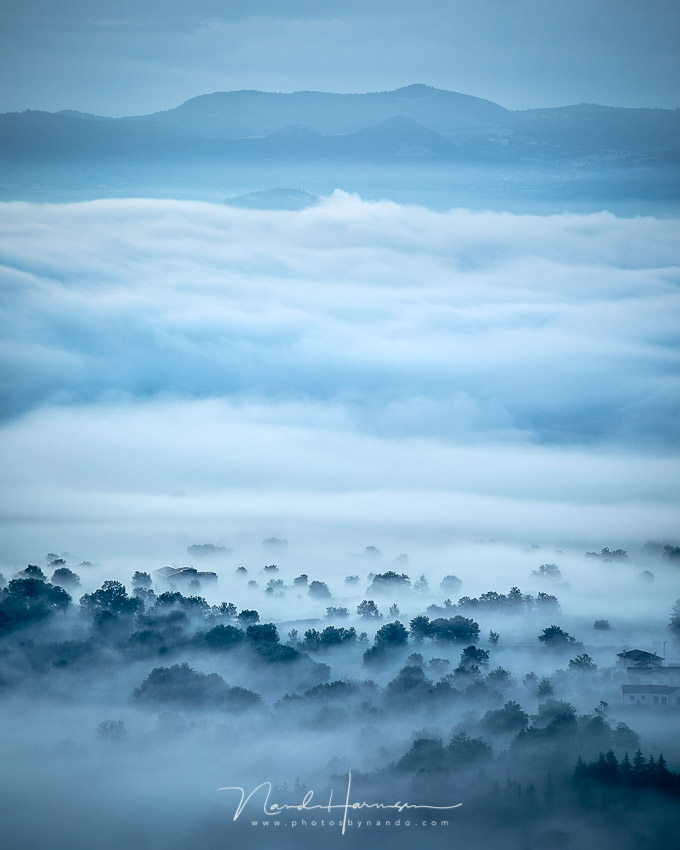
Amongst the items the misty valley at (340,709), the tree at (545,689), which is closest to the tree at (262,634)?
the misty valley at (340,709)

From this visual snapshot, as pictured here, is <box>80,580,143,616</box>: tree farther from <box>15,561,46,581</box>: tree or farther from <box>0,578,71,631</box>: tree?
<box>15,561,46,581</box>: tree

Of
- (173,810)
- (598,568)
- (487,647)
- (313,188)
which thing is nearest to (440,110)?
(313,188)

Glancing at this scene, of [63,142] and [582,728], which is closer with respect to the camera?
[582,728]

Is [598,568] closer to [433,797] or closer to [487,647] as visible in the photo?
[487,647]

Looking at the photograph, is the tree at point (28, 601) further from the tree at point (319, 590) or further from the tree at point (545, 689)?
the tree at point (545, 689)

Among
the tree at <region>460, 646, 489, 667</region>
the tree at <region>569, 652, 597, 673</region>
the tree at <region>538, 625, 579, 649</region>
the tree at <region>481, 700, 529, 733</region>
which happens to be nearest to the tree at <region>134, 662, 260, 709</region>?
the tree at <region>460, 646, 489, 667</region>

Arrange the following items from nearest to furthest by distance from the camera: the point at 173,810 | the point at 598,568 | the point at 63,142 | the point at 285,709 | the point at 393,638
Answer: the point at 173,810
the point at 285,709
the point at 393,638
the point at 598,568
the point at 63,142

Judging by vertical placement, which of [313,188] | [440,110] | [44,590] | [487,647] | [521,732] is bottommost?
[521,732]
